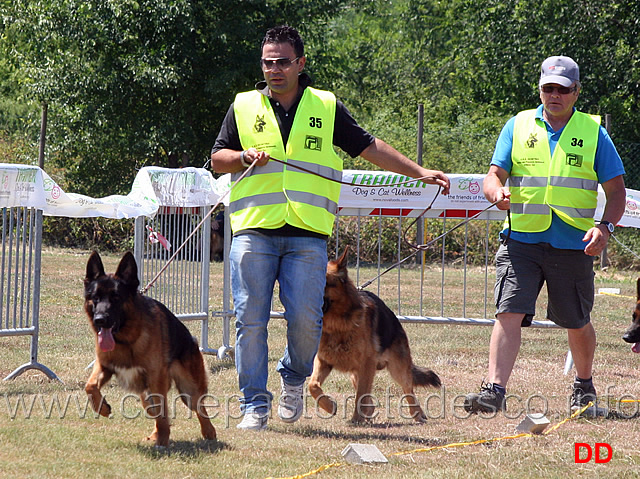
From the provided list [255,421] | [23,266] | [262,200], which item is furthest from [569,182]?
[23,266]

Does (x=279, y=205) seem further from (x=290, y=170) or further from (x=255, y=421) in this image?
(x=255, y=421)

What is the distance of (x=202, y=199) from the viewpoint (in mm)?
7016

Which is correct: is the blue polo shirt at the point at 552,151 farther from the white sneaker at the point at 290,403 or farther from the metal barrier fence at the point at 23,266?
the metal barrier fence at the point at 23,266

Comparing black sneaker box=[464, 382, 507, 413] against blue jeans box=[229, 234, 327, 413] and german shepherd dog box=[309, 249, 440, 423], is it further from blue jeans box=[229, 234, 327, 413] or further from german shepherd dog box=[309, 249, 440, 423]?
blue jeans box=[229, 234, 327, 413]

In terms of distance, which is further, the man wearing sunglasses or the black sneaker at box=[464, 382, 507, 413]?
the black sneaker at box=[464, 382, 507, 413]

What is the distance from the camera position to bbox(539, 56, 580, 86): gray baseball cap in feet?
16.1

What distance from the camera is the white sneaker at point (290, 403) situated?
4738mm

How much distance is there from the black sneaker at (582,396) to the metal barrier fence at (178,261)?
134 inches

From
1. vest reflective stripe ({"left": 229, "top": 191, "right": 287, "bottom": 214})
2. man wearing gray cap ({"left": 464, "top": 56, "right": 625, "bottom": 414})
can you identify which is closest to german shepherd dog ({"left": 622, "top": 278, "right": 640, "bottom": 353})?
man wearing gray cap ({"left": 464, "top": 56, "right": 625, "bottom": 414})

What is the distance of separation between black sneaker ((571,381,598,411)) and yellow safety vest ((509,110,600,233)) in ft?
Answer: 3.68

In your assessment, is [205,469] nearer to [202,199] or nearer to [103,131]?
[202,199]

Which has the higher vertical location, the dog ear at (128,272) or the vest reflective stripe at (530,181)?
the vest reflective stripe at (530,181)

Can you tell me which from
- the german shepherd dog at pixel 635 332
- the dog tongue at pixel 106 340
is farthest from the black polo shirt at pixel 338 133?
the german shepherd dog at pixel 635 332

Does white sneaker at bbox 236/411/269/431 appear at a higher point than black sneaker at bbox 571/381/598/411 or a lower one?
lower
